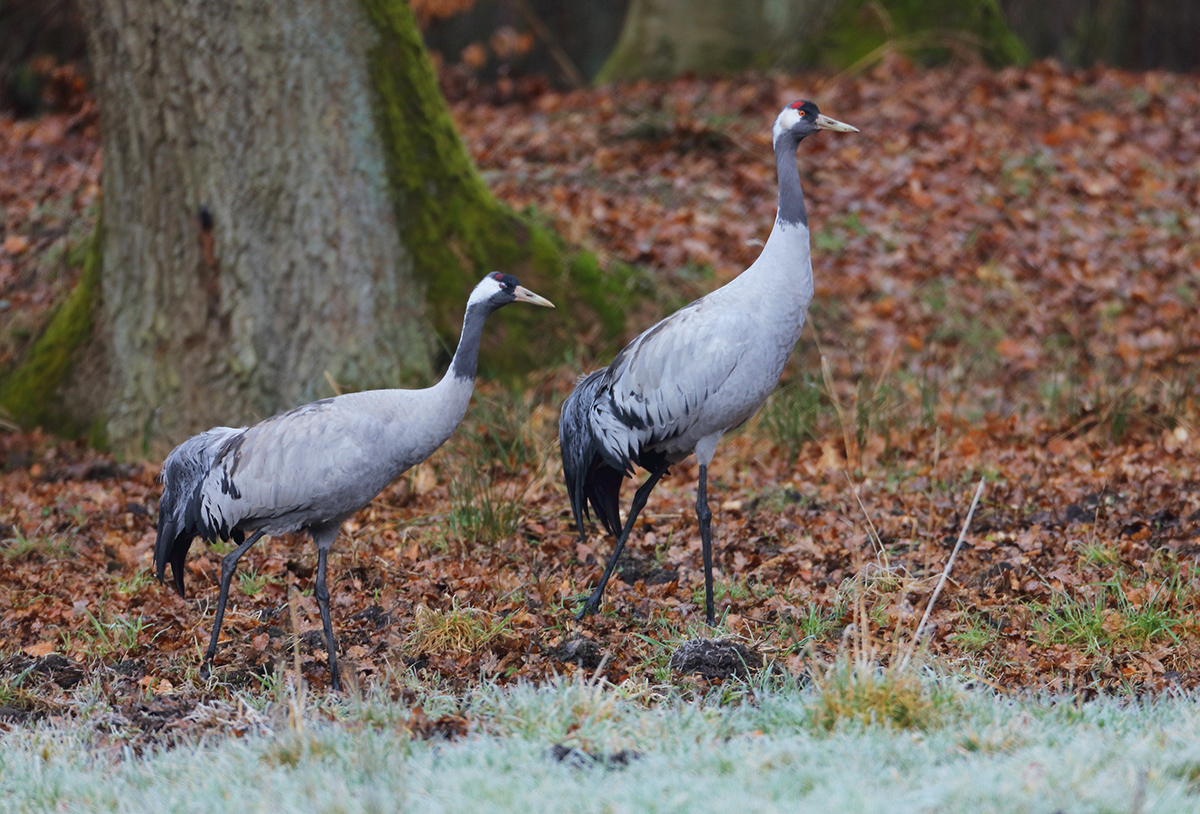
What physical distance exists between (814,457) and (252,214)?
3578 millimetres

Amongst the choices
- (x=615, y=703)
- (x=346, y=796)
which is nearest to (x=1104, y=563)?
(x=615, y=703)

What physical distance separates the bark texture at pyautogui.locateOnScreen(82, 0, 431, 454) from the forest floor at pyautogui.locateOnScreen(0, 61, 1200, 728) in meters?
0.72

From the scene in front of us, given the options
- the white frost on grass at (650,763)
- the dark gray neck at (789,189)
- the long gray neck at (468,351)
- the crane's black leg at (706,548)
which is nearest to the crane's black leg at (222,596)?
the white frost on grass at (650,763)

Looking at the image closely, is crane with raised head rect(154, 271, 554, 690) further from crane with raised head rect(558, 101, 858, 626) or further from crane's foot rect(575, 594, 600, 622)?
crane's foot rect(575, 594, 600, 622)

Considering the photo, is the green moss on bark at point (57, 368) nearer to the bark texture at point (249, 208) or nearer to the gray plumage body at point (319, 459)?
the bark texture at point (249, 208)

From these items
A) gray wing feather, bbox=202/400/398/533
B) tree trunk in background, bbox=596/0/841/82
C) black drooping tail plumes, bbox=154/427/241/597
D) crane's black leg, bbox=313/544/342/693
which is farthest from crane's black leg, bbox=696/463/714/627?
tree trunk in background, bbox=596/0/841/82

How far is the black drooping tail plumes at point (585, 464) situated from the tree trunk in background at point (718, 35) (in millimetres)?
8300

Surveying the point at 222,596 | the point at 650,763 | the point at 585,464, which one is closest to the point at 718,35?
the point at 585,464

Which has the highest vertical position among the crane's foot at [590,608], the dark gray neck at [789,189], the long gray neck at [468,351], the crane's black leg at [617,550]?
the dark gray neck at [789,189]

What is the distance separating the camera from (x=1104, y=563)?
4918mm

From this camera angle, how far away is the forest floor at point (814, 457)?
4.43 meters

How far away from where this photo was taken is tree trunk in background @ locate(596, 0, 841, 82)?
40.7 ft

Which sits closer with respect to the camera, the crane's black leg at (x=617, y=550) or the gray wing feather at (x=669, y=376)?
the gray wing feather at (x=669, y=376)

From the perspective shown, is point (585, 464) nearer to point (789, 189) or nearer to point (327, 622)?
point (327, 622)
